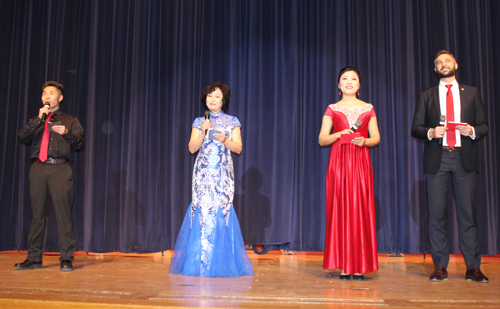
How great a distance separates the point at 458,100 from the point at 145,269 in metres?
3.05

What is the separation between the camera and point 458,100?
3.09 m

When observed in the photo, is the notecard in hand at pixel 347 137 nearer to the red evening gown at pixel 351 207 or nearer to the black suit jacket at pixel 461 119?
the red evening gown at pixel 351 207

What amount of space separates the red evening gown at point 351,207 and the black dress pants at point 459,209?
0.53 metres

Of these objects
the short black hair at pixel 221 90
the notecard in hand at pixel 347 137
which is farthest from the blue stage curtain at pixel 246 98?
the notecard in hand at pixel 347 137

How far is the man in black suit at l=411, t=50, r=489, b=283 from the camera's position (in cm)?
295

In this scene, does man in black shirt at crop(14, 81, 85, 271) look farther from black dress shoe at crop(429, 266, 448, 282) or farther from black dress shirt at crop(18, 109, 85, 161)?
black dress shoe at crop(429, 266, 448, 282)

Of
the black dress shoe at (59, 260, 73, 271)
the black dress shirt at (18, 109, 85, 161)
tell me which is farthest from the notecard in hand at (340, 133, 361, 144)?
the black dress shoe at (59, 260, 73, 271)

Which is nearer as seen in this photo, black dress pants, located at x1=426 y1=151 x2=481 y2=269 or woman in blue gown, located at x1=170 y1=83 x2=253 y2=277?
black dress pants, located at x1=426 y1=151 x2=481 y2=269

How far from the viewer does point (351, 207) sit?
9.47ft

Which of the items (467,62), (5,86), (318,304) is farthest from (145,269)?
(467,62)

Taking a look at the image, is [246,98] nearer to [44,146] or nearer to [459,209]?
[44,146]

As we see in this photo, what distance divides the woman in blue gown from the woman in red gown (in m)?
0.77

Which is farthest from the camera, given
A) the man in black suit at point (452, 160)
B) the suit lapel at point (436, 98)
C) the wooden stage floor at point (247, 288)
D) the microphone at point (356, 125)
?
the suit lapel at point (436, 98)

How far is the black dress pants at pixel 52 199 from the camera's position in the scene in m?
3.46
